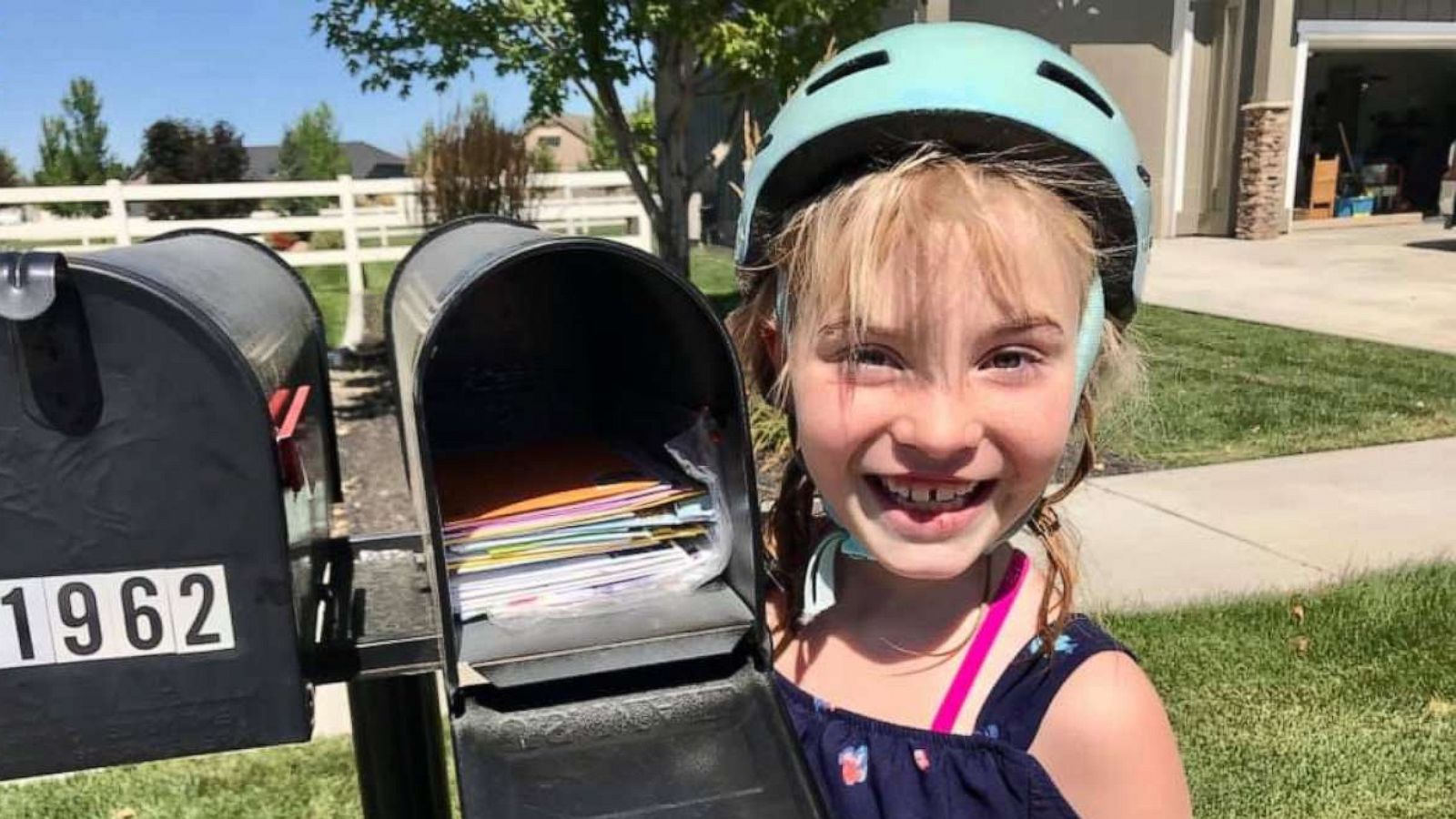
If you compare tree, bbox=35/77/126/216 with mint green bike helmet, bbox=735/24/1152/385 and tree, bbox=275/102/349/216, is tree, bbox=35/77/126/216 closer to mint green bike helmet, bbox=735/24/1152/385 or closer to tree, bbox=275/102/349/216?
tree, bbox=275/102/349/216

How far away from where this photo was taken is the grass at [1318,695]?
3223mm

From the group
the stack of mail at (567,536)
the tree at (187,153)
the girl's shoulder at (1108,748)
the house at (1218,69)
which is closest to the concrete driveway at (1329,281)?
the house at (1218,69)

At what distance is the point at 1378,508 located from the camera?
17.4ft

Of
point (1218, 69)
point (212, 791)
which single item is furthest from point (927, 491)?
point (1218, 69)

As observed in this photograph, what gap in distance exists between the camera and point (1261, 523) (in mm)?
5152

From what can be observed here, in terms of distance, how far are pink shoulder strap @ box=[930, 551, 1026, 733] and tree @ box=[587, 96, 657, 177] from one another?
8.52m

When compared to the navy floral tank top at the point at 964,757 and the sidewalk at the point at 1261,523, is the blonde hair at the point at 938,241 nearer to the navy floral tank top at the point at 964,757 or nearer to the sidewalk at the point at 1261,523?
the navy floral tank top at the point at 964,757

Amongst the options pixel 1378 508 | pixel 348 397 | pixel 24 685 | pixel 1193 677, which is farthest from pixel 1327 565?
pixel 348 397

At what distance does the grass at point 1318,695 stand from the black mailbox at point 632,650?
2.42 meters

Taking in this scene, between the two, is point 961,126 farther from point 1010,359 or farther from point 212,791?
point 212,791

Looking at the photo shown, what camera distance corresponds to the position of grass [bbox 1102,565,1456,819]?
3.22m

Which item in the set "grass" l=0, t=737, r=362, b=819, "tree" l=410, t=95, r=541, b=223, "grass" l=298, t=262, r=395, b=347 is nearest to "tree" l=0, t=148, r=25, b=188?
"grass" l=298, t=262, r=395, b=347

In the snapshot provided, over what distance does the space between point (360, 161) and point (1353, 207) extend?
5471 centimetres

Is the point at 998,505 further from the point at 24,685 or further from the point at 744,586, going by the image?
the point at 24,685
